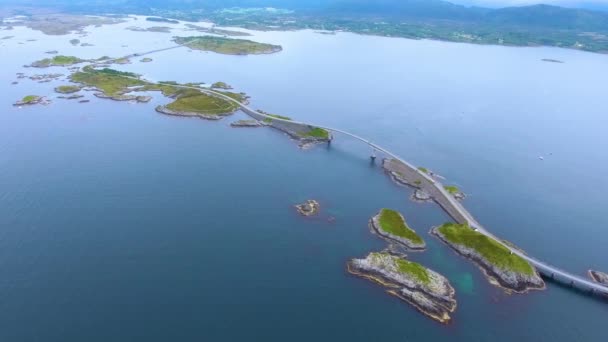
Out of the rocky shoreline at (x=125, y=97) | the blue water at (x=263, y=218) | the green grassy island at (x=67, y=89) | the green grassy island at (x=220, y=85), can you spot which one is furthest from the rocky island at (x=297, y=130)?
the green grassy island at (x=67, y=89)

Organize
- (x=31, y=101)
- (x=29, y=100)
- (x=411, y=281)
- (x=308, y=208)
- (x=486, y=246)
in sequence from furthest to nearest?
(x=29, y=100)
(x=31, y=101)
(x=308, y=208)
(x=486, y=246)
(x=411, y=281)

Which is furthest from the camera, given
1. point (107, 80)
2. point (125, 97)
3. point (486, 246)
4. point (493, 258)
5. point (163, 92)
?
point (107, 80)

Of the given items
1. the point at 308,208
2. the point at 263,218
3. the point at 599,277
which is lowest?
the point at 263,218

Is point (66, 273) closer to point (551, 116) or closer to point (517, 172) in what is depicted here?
point (517, 172)

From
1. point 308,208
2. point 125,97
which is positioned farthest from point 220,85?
point 308,208

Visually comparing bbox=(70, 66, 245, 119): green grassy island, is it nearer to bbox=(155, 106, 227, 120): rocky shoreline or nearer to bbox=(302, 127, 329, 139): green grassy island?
bbox=(155, 106, 227, 120): rocky shoreline

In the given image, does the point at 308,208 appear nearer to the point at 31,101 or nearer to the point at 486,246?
the point at 486,246
